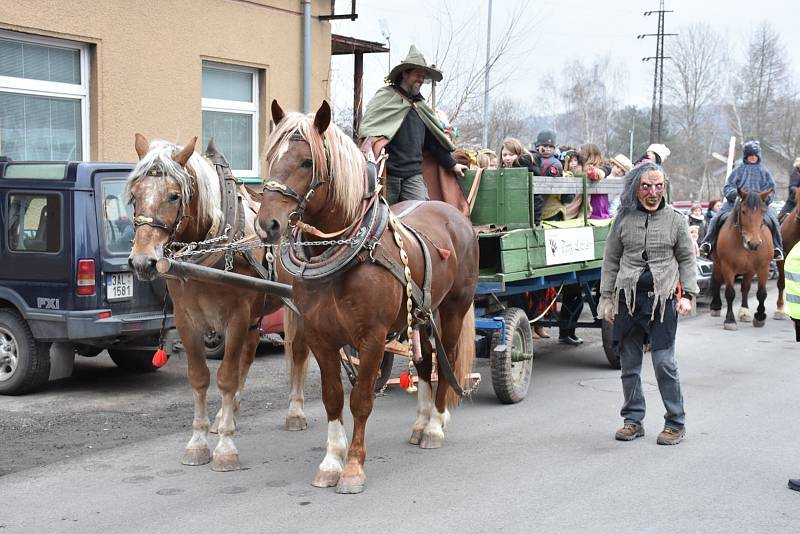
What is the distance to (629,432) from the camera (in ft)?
21.9

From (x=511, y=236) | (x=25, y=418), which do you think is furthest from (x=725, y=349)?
Answer: (x=25, y=418)

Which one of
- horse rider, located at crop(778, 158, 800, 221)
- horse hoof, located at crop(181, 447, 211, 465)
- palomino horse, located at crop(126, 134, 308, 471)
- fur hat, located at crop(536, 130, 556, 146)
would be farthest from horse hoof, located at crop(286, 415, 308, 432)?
horse rider, located at crop(778, 158, 800, 221)

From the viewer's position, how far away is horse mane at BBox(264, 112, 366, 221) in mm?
5066

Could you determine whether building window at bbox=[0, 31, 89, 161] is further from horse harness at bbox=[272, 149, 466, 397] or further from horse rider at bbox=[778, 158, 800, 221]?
horse rider at bbox=[778, 158, 800, 221]

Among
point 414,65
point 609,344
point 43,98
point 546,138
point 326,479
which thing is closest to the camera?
point 326,479

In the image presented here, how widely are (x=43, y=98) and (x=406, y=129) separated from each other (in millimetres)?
6165

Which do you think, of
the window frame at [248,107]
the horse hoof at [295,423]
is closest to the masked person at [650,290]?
the horse hoof at [295,423]

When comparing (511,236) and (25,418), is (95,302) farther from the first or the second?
(511,236)

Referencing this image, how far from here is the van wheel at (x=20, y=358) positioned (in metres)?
7.93

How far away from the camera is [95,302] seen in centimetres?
772

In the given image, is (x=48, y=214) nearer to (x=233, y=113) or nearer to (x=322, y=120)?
(x=322, y=120)

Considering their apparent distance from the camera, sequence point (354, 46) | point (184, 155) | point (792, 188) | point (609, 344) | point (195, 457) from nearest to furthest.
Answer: point (184, 155) → point (195, 457) → point (609, 344) → point (792, 188) → point (354, 46)

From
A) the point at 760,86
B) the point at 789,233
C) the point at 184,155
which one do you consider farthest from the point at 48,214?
the point at 760,86

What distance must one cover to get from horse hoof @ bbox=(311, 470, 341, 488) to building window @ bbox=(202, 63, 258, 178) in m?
8.18
